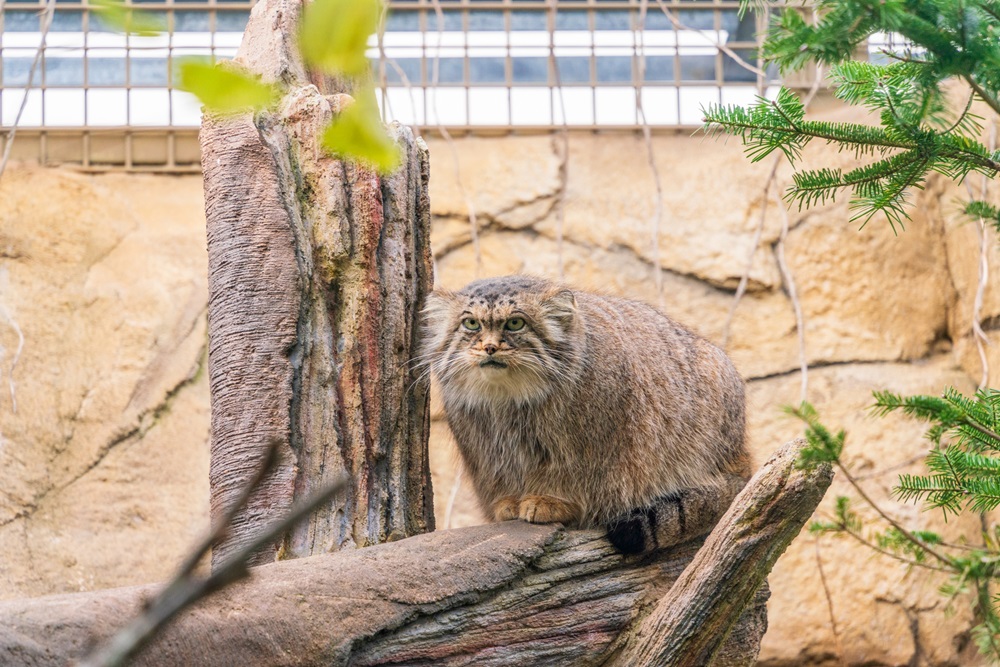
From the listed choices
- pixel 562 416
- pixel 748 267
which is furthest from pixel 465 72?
pixel 562 416

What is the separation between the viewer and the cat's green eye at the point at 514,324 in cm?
403

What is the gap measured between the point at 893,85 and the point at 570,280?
3.47m

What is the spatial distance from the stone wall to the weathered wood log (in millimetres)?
2226

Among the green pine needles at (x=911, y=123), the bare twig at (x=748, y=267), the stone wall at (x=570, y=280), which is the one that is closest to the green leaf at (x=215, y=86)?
the green pine needles at (x=911, y=123)

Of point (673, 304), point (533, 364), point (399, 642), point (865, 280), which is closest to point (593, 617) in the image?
point (399, 642)

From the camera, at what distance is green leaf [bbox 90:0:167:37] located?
90 cm

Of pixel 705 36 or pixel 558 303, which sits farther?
pixel 705 36

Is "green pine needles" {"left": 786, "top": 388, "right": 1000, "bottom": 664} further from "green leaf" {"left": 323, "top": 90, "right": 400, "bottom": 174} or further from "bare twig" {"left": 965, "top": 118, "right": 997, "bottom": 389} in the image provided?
"bare twig" {"left": 965, "top": 118, "right": 997, "bottom": 389}

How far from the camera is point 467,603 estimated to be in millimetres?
3299

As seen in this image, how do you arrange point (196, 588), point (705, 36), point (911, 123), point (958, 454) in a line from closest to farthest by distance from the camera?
1. point (196, 588)
2. point (911, 123)
3. point (958, 454)
4. point (705, 36)

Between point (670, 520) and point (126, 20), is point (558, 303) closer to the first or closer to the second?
point (670, 520)

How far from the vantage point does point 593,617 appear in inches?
137

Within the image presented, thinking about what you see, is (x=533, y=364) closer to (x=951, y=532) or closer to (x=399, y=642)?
(x=399, y=642)

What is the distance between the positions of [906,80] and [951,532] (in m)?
3.81
